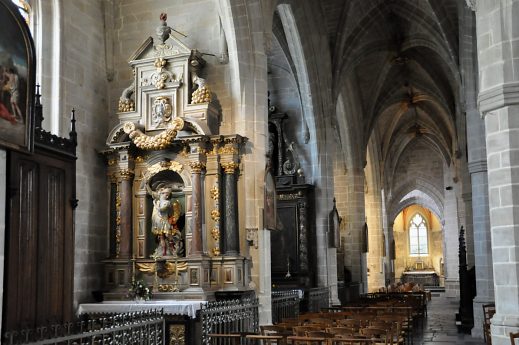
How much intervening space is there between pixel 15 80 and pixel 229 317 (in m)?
5.32

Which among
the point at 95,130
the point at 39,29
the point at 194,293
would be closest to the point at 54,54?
the point at 39,29

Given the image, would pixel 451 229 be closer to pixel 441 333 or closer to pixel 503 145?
pixel 441 333

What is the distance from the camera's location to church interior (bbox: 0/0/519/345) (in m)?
9.03

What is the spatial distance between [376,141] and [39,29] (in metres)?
24.5

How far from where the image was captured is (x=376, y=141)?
34812mm

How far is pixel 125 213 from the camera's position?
537 inches

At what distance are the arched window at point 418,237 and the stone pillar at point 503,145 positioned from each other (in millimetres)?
38595

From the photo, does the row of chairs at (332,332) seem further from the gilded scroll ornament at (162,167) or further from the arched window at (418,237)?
the arched window at (418,237)

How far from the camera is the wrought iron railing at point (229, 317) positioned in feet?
34.2

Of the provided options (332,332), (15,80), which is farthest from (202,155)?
(332,332)

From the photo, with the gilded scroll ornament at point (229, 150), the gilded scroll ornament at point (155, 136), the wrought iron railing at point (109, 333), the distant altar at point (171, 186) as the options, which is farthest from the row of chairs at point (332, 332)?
the gilded scroll ornament at point (155, 136)

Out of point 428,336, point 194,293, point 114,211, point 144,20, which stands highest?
point 144,20

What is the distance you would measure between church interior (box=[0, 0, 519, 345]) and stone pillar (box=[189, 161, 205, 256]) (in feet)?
0.13

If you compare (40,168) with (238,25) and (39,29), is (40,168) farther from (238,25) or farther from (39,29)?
(238,25)
